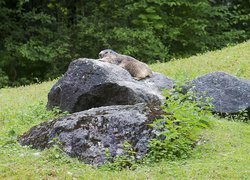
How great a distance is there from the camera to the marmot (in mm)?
11672

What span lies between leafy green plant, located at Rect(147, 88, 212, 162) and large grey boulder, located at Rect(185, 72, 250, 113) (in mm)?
1983

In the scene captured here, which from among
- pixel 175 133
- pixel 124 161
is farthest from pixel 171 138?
pixel 124 161

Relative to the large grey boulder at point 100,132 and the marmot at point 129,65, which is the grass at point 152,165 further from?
the marmot at point 129,65

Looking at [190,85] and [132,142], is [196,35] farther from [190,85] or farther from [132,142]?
[132,142]

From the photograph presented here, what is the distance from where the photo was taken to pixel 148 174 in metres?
7.10

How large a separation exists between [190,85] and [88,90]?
2.33 metres

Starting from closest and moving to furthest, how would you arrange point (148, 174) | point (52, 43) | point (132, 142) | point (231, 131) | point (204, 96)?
point (148, 174) → point (132, 142) → point (231, 131) → point (204, 96) → point (52, 43)

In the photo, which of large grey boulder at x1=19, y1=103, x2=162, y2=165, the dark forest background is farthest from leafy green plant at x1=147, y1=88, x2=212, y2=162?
the dark forest background

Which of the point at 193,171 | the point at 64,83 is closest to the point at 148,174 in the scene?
the point at 193,171

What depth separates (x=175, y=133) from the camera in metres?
A: 7.92

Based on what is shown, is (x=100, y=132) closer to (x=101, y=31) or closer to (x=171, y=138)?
(x=171, y=138)

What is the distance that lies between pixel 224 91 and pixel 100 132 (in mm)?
3864

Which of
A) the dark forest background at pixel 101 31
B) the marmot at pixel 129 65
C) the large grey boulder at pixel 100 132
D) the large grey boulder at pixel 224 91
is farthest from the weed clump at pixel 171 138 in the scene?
the dark forest background at pixel 101 31

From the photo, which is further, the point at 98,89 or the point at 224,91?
the point at 224,91
